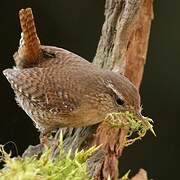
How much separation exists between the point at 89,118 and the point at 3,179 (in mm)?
1090

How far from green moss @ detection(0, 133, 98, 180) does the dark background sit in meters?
2.21

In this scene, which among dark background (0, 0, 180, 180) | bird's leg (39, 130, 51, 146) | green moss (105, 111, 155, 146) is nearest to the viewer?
green moss (105, 111, 155, 146)

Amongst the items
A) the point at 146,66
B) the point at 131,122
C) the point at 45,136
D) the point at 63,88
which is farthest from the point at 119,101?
the point at 146,66

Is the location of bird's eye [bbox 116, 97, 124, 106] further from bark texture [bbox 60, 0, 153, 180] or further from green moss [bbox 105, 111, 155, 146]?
bark texture [bbox 60, 0, 153, 180]

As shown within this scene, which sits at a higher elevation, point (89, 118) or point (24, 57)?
point (24, 57)

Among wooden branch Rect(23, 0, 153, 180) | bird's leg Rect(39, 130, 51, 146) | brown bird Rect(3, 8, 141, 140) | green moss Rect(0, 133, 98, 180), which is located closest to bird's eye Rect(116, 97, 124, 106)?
brown bird Rect(3, 8, 141, 140)

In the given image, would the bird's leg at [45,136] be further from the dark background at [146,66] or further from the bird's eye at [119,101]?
the dark background at [146,66]

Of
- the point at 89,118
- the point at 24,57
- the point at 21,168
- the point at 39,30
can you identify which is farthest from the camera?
the point at 39,30

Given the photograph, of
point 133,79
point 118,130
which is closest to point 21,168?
point 118,130

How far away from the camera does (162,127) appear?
13.0ft

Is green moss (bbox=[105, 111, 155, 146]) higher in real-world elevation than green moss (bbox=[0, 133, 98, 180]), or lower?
lower

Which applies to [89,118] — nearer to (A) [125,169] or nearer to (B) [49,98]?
(B) [49,98]

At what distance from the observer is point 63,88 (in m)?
2.41

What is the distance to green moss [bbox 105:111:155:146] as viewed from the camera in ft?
7.31
